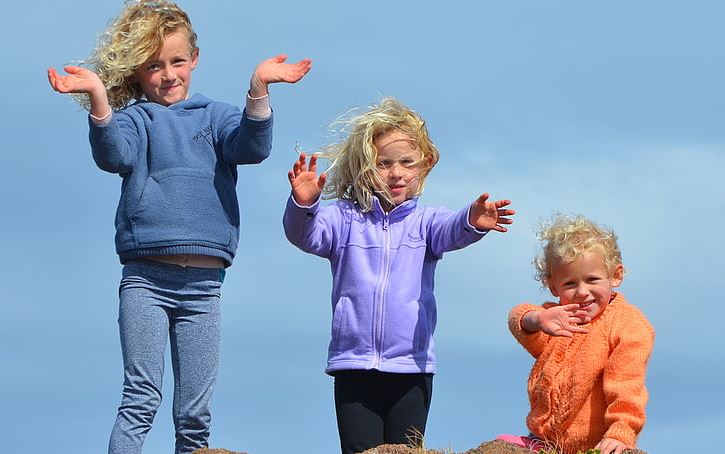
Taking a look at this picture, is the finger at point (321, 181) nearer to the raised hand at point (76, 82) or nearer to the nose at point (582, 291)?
the raised hand at point (76, 82)

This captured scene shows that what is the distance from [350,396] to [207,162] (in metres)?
1.80

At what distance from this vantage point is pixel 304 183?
844 cm

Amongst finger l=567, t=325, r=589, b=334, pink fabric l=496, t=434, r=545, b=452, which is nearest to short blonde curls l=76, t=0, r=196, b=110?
finger l=567, t=325, r=589, b=334

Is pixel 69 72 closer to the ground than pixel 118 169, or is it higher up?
higher up

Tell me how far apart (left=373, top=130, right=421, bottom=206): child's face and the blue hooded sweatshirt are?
81 cm

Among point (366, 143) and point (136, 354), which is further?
point (366, 143)

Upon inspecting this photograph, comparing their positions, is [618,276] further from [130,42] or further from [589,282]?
[130,42]

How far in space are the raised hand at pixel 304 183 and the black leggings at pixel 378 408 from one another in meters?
1.17

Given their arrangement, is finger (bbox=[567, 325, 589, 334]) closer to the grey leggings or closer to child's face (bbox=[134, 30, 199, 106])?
the grey leggings

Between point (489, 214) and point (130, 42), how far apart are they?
267 centimetres

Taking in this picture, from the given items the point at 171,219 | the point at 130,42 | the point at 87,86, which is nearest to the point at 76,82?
the point at 87,86

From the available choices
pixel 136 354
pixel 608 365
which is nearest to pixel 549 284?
pixel 608 365

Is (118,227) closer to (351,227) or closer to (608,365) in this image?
(351,227)

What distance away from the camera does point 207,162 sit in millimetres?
8594
